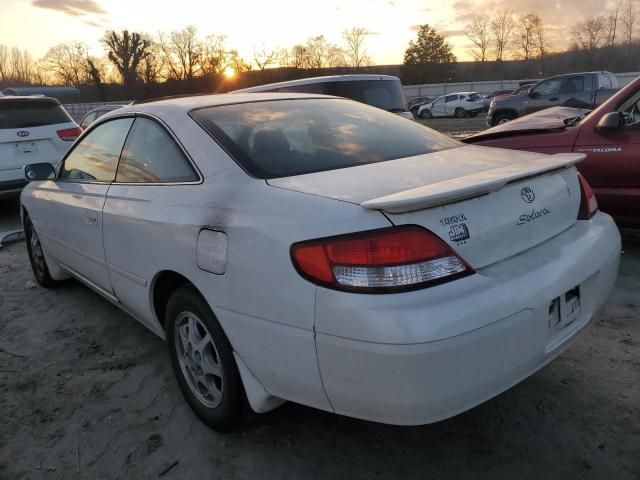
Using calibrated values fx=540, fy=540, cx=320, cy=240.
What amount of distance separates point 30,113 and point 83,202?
17.0 feet

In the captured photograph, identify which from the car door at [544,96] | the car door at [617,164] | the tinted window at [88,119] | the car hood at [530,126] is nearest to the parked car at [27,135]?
the car hood at [530,126]

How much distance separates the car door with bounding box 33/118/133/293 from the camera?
3.20m

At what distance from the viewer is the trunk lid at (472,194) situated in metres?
1.84

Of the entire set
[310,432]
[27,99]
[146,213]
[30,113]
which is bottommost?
[310,432]

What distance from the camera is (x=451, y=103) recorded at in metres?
32.7

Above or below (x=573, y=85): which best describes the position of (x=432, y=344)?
below

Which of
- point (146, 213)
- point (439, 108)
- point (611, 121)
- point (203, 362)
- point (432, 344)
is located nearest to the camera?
point (432, 344)

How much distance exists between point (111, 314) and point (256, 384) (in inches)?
91.4

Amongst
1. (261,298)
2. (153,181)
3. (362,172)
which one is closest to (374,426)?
(261,298)

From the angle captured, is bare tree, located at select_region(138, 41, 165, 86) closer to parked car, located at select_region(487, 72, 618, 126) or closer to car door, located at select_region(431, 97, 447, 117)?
car door, located at select_region(431, 97, 447, 117)

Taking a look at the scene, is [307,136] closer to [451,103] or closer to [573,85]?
[573,85]

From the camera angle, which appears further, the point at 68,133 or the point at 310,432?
the point at 68,133

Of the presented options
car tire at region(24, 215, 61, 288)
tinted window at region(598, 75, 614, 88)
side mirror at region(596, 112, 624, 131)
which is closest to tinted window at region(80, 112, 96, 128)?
car tire at region(24, 215, 61, 288)

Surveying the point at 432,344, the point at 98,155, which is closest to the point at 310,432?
the point at 432,344
